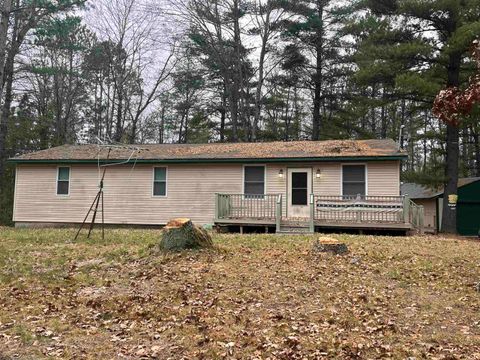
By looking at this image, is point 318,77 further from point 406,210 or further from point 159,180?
point 406,210

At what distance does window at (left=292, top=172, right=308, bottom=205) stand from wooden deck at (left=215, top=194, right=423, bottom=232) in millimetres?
790

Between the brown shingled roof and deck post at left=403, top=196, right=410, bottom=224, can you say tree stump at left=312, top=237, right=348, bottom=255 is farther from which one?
the brown shingled roof

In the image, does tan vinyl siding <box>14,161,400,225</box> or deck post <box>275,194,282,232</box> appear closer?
deck post <box>275,194,282,232</box>

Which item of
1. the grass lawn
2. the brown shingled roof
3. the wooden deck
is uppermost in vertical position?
the brown shingled roof

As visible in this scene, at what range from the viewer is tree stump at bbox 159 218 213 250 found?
27.6 feet

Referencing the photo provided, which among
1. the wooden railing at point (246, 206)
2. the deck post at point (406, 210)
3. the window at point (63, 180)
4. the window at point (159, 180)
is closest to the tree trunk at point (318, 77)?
the window at point (159, 180)

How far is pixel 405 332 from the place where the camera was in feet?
16.1

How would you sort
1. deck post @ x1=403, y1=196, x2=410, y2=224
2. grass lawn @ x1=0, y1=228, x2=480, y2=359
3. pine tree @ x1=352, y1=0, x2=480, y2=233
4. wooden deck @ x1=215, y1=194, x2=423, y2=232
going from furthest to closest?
1. pine tree @ x1=352, y1=0, x2=480, y2=233
2. wooden deck @ x1=215, y1=194, x2=423, y2=232
3. deck post @ x1=403, y1=196, x2=410, y2=224
4. grass lawn @ x1=0, y1=228, x2=480, y2=359

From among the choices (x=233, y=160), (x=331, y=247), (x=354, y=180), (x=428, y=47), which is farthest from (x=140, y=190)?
(x=428, y=47)

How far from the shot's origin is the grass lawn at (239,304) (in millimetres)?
4555

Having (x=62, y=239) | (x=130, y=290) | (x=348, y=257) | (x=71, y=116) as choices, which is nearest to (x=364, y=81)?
(x=348, y=257)

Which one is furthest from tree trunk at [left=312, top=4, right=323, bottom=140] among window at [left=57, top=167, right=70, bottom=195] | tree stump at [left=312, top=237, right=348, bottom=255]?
tree stump at [left=312, top=237, right=348, bottom=255]

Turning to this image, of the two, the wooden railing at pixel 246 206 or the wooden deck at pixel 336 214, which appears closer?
the wooden deck at pixel 336 214

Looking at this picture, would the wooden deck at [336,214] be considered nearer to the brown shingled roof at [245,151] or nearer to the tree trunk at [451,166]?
the brown shingled roof at [245,151]
